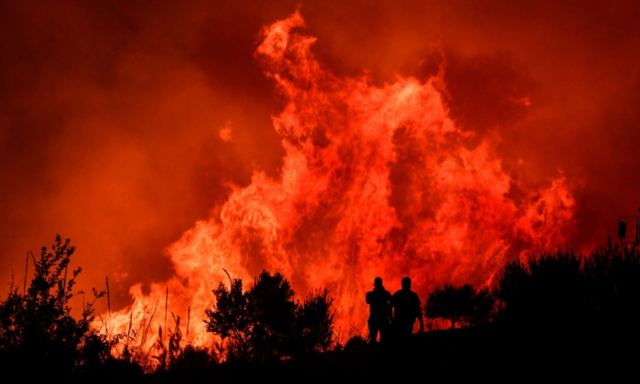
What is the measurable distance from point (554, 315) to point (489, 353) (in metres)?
6.12

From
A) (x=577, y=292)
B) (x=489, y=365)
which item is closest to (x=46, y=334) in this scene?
(x=489, y=365)

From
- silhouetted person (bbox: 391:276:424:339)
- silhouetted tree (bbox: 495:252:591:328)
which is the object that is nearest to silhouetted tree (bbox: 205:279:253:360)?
silhouetted tree (bbox: 495:252:591:328)

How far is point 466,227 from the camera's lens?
89812 millimetres

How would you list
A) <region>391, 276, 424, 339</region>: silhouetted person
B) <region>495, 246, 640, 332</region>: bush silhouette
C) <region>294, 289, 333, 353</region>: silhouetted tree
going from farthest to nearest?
<region>294, 289, 333, 353</region>: silhouetted tree < <region>391, 276, 424, 339</region>: silhouetted person < <region>495, 246, 640, 332</region>: bush silhouette

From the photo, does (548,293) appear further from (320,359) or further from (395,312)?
(320,359)

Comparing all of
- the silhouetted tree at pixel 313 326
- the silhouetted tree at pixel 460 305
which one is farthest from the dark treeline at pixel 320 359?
the silhouetted tree at pixel 460 305

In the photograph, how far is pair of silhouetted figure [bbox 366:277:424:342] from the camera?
Answer: 548 inches

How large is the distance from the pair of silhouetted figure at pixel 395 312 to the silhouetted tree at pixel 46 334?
22.7 ft

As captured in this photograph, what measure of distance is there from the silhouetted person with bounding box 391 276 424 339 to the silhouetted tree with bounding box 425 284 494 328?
34.2 m

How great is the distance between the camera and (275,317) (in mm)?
39500

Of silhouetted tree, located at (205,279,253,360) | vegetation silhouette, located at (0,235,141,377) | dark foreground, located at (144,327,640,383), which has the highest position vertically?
silhouetted tree, located at (205,279,253,360)

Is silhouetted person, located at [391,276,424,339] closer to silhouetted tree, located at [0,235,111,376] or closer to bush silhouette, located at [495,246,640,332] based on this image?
bush silhouette, located at [495,246,640,332]

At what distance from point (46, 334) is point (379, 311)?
829 centimetres

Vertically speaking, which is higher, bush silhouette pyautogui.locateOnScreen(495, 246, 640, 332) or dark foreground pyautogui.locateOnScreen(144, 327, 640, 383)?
bush silhouette pyautogui.locateOnScreen(495, 246, 640, 332)
